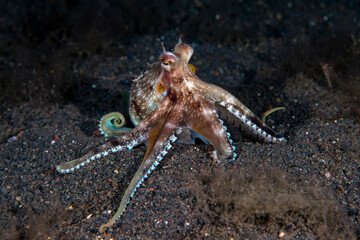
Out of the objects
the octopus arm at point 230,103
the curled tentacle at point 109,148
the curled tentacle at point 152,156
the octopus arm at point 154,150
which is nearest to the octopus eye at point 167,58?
the octopus arm at point 230,103

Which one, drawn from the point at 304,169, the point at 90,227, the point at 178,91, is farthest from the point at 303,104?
the point at 90,227

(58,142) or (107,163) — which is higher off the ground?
(107,163)

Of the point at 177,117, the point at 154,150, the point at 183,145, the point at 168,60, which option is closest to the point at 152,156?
the point at 154,150

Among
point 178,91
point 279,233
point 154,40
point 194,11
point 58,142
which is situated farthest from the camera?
point 194,11

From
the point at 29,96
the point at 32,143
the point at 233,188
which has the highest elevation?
the point at 233,188

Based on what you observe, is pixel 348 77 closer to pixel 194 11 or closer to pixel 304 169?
pixel 304 169

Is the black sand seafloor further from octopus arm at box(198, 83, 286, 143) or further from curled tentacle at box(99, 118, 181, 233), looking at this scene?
octopus arm at box(198, 83, 286, 143)
